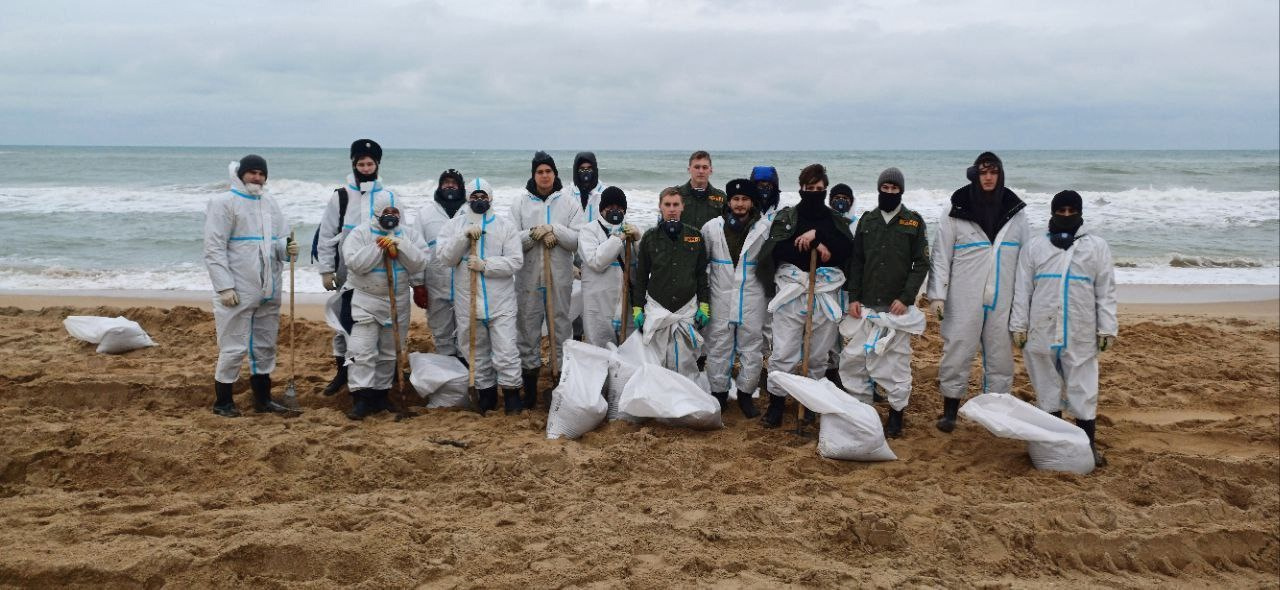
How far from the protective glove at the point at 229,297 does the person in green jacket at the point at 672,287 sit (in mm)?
2383

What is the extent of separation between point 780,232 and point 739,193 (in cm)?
37

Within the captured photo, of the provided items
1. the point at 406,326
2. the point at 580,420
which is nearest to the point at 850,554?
the point at 580,420

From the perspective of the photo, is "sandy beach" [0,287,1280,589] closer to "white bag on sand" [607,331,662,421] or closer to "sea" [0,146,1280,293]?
"white bag on sand" [607,331,662,421]

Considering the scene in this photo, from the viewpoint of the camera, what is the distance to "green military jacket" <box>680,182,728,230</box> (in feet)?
18.3

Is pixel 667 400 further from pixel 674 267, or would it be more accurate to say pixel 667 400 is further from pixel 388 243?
pixel 388 243

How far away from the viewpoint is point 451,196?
5.65m

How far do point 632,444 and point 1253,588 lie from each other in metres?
2.85

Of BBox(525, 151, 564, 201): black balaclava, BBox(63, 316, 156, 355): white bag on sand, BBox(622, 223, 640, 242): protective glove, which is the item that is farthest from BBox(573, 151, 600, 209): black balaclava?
BBox(63, 316, 156, 355): white bag on sand

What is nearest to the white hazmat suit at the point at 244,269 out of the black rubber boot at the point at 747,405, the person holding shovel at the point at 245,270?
the person holding shovel at the point at 245,270

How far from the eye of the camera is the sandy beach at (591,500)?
333cm

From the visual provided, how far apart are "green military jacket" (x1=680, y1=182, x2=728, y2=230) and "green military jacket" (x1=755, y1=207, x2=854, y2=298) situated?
67 centimetres

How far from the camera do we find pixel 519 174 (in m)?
28.9

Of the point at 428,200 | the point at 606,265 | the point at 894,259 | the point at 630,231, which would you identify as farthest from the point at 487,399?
the point at 428,200

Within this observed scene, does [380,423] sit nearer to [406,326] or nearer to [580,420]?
[406,326]
